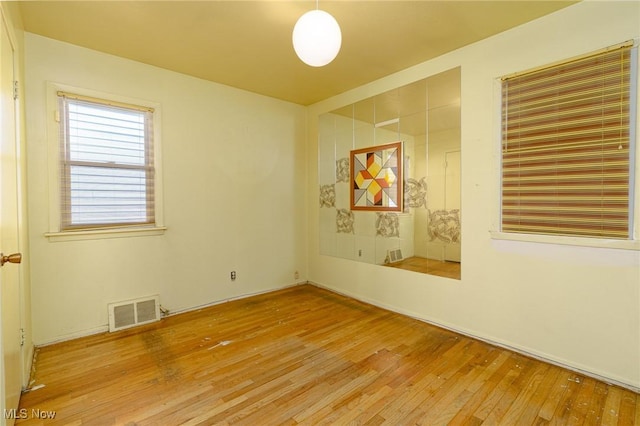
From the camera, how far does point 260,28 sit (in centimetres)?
260

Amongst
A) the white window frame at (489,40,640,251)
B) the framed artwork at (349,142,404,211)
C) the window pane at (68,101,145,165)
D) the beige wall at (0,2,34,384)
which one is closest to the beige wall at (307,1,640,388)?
the white window frame at (489,40,640,251)

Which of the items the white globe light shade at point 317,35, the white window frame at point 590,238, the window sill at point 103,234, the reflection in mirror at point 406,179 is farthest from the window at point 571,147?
the window sill at point 103,234

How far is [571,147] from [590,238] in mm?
708

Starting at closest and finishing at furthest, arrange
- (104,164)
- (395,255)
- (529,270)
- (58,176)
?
1. (529,270)
2. (58,176)
3. (104,164)
4. (395,255)

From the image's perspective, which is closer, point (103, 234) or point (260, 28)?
point (260, 28)

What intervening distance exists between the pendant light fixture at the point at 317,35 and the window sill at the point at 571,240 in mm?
2128

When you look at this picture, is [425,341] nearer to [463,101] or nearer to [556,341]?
[556,341]

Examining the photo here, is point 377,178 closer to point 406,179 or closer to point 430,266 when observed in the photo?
point 406,179

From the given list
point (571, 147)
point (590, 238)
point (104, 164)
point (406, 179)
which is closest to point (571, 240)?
point (590, 238)

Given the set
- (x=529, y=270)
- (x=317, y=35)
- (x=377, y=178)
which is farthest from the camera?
(x=377, y=178)

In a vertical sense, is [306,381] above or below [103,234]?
below

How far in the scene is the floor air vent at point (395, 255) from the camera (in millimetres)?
3541

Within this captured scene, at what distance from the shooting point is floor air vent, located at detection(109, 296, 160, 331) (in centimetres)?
307

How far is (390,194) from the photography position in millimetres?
3609
